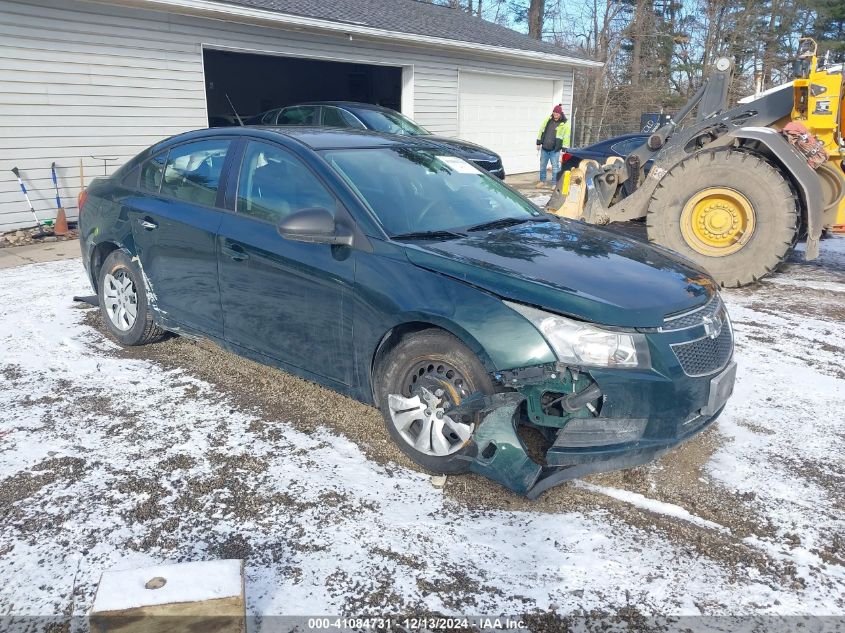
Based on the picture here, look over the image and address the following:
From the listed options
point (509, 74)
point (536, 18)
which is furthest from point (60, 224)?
point (536, 18)

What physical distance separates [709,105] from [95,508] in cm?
744

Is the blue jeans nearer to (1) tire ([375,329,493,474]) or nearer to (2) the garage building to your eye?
(2) the garage building

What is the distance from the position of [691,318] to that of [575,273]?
584mm

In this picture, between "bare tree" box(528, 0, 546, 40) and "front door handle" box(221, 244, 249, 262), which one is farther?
"bare tree" box(528, 0, 546, 40)

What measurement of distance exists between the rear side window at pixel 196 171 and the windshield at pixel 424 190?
0.89 m

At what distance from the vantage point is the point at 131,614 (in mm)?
1873

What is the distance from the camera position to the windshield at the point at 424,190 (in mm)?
3627

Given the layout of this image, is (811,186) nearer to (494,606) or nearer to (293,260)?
(293,260)

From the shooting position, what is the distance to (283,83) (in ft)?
69.0

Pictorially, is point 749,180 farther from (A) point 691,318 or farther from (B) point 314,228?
(B) point 314,228

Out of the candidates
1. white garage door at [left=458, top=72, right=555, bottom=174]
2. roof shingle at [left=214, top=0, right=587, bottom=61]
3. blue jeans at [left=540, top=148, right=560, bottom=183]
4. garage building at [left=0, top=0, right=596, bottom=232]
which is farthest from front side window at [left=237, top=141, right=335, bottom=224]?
white garage door at [left=458, top=72, right=555, bottom=174]

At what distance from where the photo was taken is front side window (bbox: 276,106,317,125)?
11680 millimetres

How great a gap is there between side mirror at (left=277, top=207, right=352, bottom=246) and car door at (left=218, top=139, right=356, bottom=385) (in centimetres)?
8

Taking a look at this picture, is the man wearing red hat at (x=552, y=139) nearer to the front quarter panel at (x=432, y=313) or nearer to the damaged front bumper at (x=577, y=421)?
the front quarter panel at (x=432, y=313)
